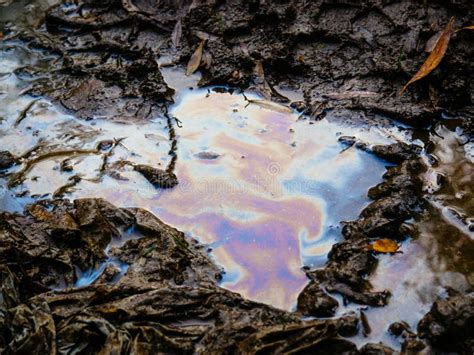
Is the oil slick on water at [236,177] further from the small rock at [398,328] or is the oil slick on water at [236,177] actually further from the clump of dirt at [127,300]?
the small rock at [398,328]

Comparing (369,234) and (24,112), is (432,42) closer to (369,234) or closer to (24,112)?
(369,234)

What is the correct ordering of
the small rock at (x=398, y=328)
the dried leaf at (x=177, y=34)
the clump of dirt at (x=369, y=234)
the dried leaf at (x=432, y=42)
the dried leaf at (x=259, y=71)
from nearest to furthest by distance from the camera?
the small rock at (x=398, y=328)
the clump of dirt at (x=369, y=234)
the dried leaf at (x=432, y=42)
the dried leaf at (x=259, y=71)
the dried leaf at (x=177, y=34)

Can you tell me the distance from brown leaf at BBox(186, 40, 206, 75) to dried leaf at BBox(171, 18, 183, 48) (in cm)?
25

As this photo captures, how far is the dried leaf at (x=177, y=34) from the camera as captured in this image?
4.67 metres

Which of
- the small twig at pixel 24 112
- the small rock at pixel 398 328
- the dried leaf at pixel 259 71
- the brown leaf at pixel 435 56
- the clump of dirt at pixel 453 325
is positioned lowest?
the small twig at pixel 24 112

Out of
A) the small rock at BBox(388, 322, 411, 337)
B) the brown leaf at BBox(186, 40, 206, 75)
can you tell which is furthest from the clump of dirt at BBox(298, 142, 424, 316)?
the brown leaf at BBox(186, 40, 206, 75)

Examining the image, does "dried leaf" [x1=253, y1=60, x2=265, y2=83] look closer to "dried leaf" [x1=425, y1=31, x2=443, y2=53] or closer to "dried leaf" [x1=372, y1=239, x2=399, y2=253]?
"dried leaf" [x1=425, y1=31, x2=443, y2=53]

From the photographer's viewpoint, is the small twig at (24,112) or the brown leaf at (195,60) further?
the brown leaf at (195,60)

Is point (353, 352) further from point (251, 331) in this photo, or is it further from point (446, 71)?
point (446, 71)

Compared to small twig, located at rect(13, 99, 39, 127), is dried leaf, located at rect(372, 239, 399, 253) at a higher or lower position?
higher

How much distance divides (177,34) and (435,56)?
82.9 inches

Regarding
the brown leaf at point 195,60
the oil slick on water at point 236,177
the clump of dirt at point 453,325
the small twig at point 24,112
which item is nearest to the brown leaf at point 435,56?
the oil slick on water at point 236,177

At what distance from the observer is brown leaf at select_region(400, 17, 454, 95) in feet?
13.0

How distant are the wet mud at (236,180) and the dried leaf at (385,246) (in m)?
0.03
